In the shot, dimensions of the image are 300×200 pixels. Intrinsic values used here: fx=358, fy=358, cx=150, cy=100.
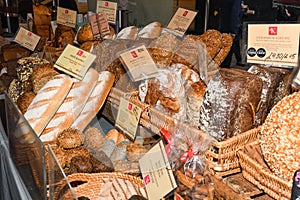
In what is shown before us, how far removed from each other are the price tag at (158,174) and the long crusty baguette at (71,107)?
1.94 feet

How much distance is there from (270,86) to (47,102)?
906 mm

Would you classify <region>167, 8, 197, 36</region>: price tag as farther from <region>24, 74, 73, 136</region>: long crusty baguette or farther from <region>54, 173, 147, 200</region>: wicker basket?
<region>54, 173, 147, 200</region>: wicker basket

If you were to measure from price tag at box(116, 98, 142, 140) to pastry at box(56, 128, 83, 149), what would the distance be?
0.18 m

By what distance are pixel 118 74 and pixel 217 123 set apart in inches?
25.9

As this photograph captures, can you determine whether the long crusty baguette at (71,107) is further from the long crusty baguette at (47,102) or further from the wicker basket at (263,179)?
the wicker basket at (263,179)

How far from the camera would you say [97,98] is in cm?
161

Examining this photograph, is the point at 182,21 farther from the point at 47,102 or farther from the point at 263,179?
the point at 263,179

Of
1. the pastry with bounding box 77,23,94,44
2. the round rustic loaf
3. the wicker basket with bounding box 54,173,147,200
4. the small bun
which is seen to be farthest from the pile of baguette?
the round rustic loaf

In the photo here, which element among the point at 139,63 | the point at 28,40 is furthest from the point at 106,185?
the point at 28,40

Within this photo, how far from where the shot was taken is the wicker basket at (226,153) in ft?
3.44

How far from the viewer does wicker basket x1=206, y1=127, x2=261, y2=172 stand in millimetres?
1050

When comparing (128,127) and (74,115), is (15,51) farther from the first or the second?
(128,127)

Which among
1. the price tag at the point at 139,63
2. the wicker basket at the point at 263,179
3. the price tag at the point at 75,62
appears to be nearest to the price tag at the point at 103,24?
the price tag at the point at 75,62

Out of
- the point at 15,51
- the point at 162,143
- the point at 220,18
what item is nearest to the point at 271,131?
the point at 162,143
